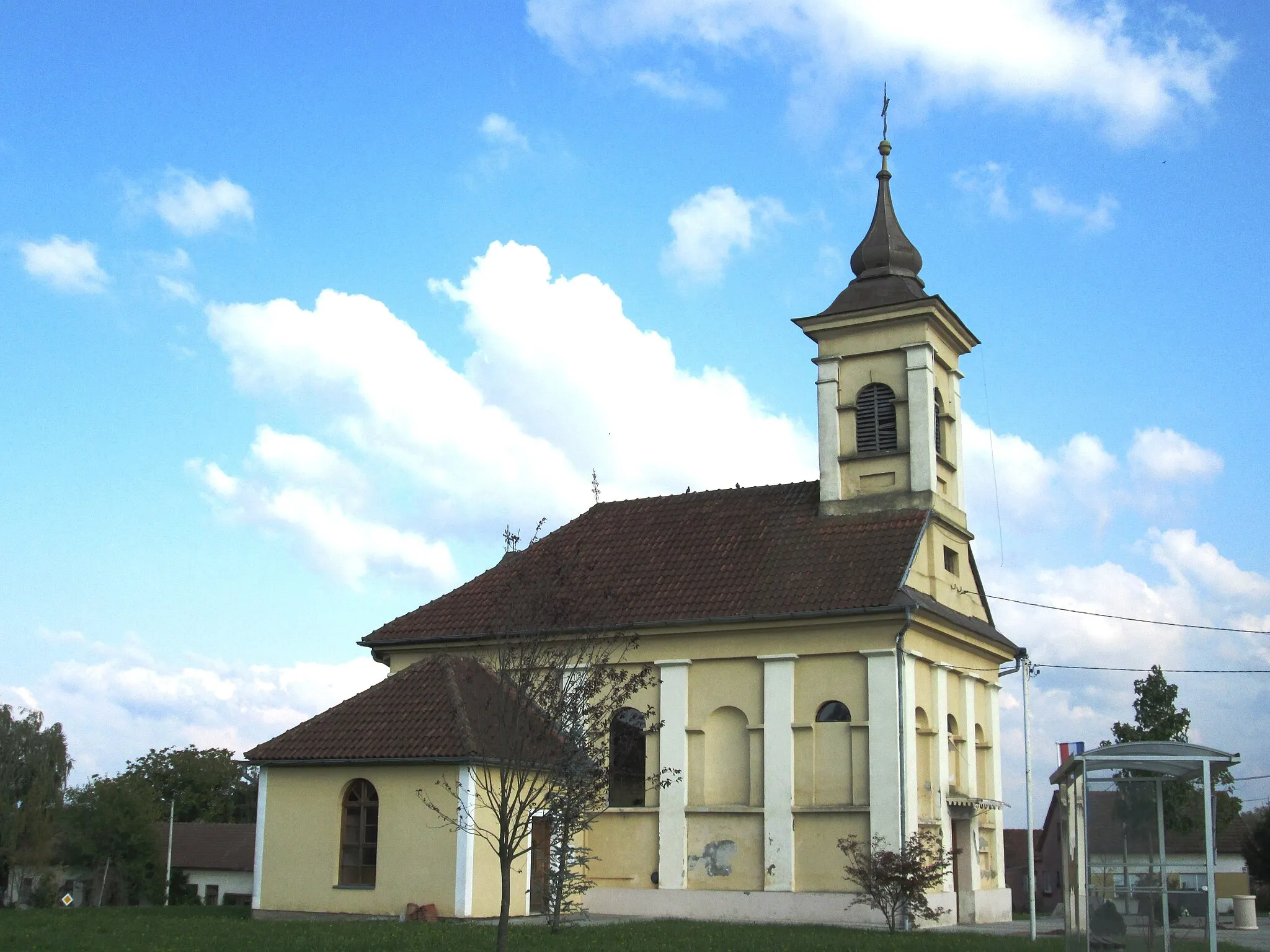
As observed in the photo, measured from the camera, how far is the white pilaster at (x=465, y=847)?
2428 centimetres

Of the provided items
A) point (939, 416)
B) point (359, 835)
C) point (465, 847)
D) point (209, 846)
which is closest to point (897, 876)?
point (465, 847)

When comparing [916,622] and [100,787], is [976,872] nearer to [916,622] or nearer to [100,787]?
[916,622]

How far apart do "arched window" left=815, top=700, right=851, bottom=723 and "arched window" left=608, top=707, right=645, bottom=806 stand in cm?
411

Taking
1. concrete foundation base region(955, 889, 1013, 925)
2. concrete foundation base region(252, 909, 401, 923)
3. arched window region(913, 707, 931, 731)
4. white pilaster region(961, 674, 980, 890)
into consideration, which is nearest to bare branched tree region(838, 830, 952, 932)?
arched window region(913, 707, 931, 731)

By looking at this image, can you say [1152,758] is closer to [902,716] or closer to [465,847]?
[902,716]

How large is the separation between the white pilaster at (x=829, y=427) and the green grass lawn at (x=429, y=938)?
10.3m

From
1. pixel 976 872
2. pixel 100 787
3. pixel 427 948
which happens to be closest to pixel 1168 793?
pixel 976 872

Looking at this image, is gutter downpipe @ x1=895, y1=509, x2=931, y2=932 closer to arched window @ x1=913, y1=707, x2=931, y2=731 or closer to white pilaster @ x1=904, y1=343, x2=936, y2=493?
arched window @ x1=913, y1=707, x2=931, y2=731

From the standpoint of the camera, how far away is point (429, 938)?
19.1 meters

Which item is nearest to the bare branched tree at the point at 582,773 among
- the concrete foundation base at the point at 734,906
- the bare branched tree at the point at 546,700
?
the bare branched tree at the point at 546,700

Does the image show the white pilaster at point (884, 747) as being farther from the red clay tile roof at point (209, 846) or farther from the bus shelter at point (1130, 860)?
the red clay tile roof at point (209, 846)

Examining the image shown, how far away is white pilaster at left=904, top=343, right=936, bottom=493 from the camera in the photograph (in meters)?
29.2

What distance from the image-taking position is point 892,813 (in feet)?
83.1

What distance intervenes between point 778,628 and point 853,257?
34.0 feet
